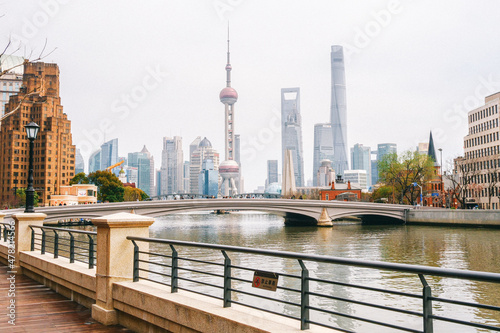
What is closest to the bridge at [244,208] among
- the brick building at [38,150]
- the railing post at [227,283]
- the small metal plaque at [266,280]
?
the railing post at [227,283]

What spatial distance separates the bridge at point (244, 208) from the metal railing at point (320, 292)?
23.7 m

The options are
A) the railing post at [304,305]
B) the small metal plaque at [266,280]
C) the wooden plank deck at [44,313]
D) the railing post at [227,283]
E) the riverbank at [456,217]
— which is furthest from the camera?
the riverbank at [456,217]

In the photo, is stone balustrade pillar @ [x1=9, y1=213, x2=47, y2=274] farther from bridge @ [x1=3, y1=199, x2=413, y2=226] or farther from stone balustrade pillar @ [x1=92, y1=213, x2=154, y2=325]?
bridge @ [x1=3, y1=199, x2=413, y2=226]

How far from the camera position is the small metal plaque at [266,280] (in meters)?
A: 4.97

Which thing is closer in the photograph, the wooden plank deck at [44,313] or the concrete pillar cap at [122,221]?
the wooden plank deck at [44,313]

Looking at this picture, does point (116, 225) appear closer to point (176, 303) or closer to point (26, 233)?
point (176, 303)

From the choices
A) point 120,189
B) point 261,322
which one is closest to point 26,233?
point 261,322

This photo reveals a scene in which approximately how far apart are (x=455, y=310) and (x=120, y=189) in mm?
86724

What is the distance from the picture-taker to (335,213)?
2616 inches

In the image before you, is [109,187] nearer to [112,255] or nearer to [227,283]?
[112,255]

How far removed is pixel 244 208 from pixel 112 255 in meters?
53.9

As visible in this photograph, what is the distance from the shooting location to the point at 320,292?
17172 mm

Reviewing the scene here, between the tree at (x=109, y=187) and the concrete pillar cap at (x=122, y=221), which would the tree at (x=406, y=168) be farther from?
the concrete pillar cap at (x=122, y=221)

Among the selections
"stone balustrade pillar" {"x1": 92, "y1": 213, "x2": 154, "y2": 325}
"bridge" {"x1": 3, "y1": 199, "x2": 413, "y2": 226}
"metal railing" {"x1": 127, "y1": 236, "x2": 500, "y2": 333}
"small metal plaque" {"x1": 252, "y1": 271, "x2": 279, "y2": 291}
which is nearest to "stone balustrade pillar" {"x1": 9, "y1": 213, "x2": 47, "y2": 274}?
"metal railing" {"x1": 127, "y1": 236, "x2": 500, "y2": 333}
